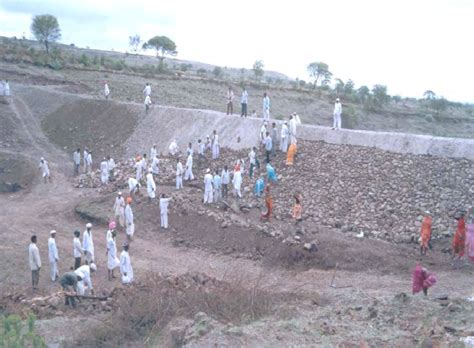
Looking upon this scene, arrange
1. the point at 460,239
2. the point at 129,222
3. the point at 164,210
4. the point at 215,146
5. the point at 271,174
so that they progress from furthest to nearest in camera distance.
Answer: the point at 215,146 → the point at 271,174 → the point at 164,210 → the point at 129,222 → the point at 460,239

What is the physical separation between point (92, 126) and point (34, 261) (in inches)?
572

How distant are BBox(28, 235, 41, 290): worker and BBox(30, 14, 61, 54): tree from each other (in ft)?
143

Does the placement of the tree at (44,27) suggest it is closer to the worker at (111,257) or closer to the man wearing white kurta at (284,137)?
the man wearing white kurta at (284,137)

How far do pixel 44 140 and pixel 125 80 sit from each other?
1122 cm

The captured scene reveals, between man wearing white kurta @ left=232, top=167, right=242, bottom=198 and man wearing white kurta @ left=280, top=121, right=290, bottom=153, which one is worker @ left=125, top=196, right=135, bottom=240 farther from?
man wearing white kurta @ left=280, top=121, right=290, bottom=153

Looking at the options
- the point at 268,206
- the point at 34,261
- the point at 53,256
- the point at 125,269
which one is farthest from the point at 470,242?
the point at 34,261

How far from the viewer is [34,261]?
12.8 metres

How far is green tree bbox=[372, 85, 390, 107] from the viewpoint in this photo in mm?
43562

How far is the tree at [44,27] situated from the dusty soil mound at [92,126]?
88.8ft

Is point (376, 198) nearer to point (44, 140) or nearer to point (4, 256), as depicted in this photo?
point (4, 256)

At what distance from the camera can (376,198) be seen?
16234 millimetres

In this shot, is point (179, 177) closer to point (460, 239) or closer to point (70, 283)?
point (70, 283)

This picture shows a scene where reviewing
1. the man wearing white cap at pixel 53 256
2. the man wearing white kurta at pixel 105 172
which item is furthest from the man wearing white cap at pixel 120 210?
the man wearing white kurta at pixel 105 172

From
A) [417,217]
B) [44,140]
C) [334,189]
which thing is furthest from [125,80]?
[417,217]
